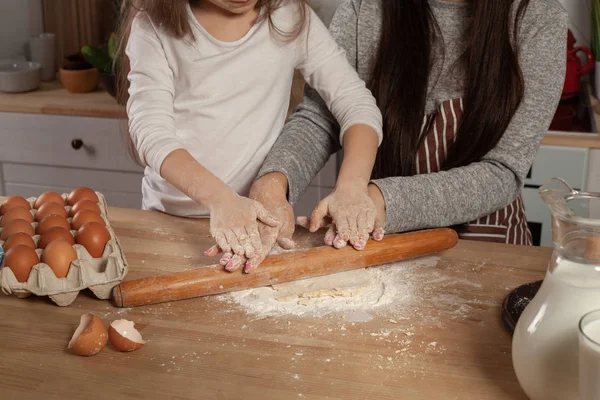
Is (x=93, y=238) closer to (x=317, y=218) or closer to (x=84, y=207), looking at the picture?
(x=84, y=207)

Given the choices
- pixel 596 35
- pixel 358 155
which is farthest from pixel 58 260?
pixel 596 35

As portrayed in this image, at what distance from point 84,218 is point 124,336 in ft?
1.01

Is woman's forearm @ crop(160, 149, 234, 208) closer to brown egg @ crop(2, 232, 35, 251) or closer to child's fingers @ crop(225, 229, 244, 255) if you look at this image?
child's fingers @ crop(225, 229, 244, 255)

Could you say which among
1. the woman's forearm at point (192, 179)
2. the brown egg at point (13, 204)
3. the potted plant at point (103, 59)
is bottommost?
the brown egg at point (13, 204)

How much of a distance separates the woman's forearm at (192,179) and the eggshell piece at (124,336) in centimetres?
29

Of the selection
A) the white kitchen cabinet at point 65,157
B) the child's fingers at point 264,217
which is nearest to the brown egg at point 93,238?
the child's fingers at point 264,217

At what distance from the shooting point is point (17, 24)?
111 inches

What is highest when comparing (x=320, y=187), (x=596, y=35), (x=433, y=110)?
(x=596, y=35)

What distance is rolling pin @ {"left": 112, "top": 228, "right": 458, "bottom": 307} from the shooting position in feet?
3.46

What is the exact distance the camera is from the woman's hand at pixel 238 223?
112 cm

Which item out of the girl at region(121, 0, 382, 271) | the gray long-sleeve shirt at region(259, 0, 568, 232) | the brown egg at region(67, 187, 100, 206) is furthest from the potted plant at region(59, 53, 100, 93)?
the brown egg at region(67, 187, 100, 206)

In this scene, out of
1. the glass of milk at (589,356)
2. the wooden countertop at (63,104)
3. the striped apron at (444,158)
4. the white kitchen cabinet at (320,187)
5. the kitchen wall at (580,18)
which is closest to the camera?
the glass of milk at (589,356)

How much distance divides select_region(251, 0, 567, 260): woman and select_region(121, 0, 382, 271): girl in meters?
0.08

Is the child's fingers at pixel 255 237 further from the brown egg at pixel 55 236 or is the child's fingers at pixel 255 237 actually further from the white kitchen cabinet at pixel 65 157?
the white kitchen cabinet at pixel 65 157
